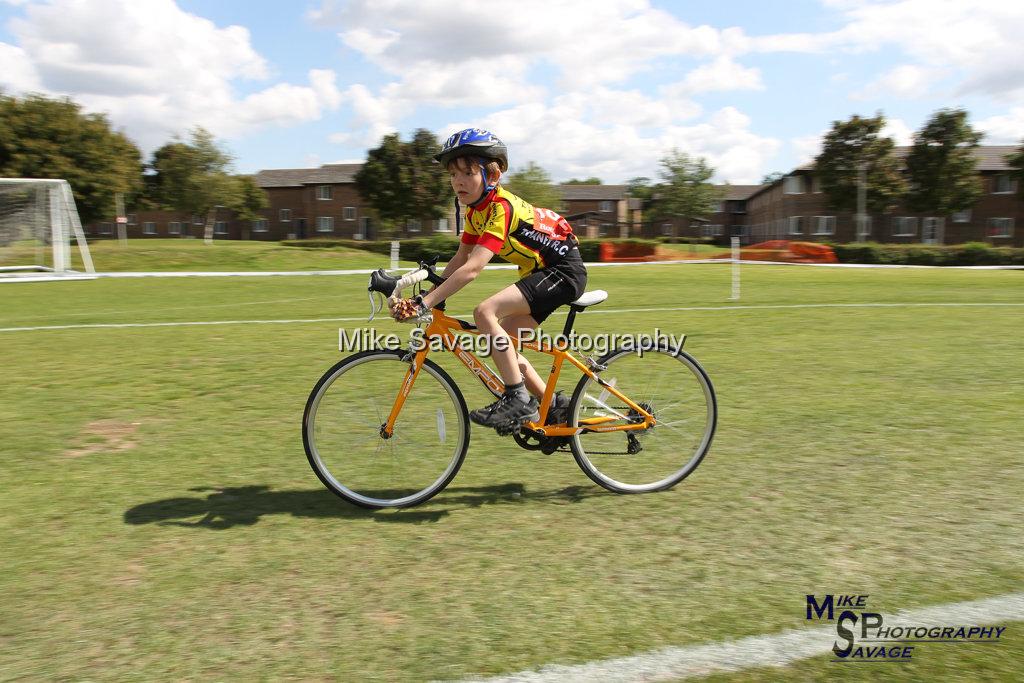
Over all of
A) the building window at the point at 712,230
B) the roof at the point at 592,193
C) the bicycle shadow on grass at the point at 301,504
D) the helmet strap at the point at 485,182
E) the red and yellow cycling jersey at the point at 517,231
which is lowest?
A: the bicycle shadow on grass at the point at 301,504

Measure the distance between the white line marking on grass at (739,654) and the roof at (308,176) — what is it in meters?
96.6

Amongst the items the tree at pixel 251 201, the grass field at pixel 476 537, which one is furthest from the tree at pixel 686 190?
the grass field at pixel 476 537

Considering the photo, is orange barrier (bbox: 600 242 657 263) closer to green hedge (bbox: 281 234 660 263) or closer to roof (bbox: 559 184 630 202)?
green hedge (bbox: 281 234 660 263)

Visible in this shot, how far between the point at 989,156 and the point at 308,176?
3114 inches

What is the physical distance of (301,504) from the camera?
4727mm

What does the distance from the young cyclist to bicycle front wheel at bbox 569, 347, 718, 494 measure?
38cm

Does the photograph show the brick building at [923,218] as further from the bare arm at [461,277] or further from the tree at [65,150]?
the bare arm at [461,277]

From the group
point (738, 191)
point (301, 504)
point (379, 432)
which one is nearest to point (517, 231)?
point (379, 432)

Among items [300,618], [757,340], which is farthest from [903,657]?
[757,340]

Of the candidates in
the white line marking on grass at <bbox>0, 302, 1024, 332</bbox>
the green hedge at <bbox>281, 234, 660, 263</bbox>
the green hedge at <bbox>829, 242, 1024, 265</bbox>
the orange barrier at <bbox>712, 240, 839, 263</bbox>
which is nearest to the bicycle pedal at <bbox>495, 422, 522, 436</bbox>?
the white line marking on grass at <bbox>0, 302, 1024, 332</bbox>

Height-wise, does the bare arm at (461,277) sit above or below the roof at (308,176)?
below

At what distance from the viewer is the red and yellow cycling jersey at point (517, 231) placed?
4500 mm

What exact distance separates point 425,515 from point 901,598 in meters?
2.51

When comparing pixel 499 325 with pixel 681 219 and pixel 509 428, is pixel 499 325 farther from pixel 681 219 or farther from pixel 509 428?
pixel 681 219
